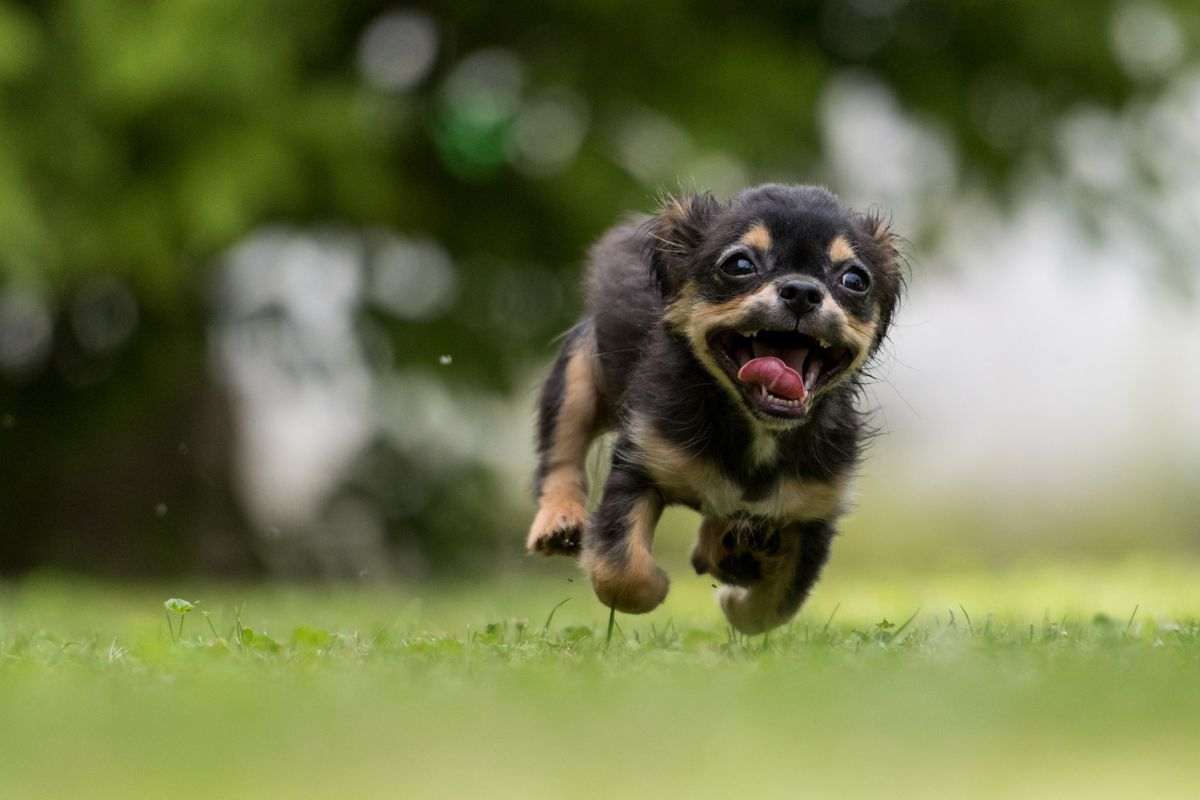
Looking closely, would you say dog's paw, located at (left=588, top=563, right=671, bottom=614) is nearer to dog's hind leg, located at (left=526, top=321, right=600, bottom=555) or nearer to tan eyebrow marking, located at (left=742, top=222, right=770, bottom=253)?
dog's hind leg, located at (left=526, top=321, right=600, bottom=555)

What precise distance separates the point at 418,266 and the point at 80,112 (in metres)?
3.03

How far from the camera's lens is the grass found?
13.3 ft

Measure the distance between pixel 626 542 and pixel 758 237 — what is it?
110cm

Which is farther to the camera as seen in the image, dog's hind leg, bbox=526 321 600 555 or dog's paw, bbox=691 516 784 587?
dog's hind leg, bbox=526 321 600 555

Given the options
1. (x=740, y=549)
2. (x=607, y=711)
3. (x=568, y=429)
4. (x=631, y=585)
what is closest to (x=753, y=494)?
(x=740, y=549)

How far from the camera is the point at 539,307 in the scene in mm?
15336

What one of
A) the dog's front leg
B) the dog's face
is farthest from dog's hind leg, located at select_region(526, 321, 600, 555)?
the dog's face

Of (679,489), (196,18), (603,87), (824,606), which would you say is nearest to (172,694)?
(679,489)

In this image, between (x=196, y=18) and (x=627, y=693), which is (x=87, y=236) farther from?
(x=627, y=693)

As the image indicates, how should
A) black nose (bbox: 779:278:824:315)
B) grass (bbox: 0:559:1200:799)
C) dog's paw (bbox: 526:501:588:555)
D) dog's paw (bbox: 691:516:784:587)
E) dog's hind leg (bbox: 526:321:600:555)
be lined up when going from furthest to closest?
dog's hind leg (bbox: 526:321:600:555) < dog's paw (bbox: 526:501:588:555) < dog's paw (bbox: 691:516:784:587) < black nose (bbox: 779:278:824:315) < grass (bbox: 0:559:1200:799)

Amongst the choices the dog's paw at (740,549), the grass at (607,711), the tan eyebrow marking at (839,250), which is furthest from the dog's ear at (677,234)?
the grass at (607,711)

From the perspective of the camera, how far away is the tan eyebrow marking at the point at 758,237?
20.7 ft

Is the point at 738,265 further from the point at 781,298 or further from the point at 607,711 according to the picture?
the point at 607,711

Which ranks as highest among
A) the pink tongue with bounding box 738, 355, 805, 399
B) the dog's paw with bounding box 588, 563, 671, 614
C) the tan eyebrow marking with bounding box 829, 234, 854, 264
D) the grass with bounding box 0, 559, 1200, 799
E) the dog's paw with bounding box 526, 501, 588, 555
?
the tan eyebrow marking with bounding box 829, 234, 854, 264
